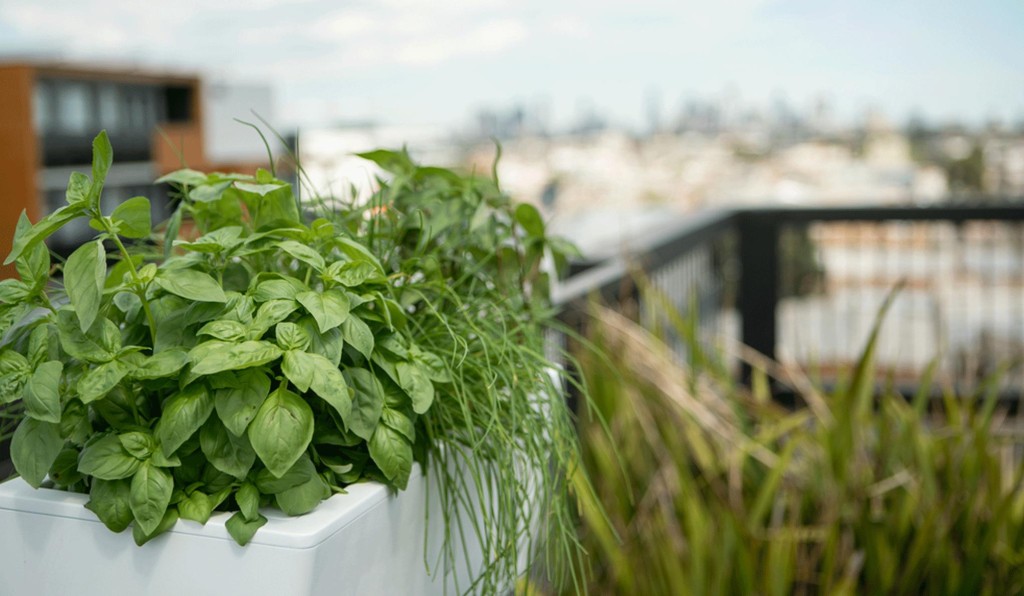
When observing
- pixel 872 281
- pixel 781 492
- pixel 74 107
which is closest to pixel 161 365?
pixel 781 492

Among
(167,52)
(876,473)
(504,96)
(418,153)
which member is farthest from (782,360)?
(167,52)

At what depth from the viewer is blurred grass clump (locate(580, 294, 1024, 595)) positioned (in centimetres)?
136

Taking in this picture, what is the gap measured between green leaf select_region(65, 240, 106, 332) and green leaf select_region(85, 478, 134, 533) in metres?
0.09

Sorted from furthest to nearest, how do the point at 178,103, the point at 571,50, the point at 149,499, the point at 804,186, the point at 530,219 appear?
1. the point at 178,103
2. the point at 571,50
3. the point at 804,186
4. the point at 530,219
5. the point at 149,499

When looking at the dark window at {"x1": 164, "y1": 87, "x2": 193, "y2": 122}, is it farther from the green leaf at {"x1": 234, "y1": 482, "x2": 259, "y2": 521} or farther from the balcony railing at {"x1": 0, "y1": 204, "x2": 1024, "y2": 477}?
the green leaf at {"x1": 234, "y1": 482, "x2": 259, "y2": 521}

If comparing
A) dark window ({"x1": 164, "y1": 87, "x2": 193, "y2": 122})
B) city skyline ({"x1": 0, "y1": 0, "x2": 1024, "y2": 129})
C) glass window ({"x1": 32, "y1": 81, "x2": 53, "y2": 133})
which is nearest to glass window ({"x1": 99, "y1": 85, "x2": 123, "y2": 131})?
city skyline ({"x1": 0, "y1": 0, "x2": 1024, "y2": 129})

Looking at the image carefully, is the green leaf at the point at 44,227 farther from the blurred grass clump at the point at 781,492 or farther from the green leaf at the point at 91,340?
the blurred grass clump at the point at 781,492

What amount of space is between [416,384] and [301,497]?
0.34 ft

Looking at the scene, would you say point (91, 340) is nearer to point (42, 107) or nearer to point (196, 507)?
point (196, 507)

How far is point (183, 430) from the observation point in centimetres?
55

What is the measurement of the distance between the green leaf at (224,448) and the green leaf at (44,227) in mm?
140

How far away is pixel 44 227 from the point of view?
0.55m

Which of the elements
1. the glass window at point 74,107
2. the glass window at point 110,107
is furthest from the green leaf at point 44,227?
the glass window at point 110,107

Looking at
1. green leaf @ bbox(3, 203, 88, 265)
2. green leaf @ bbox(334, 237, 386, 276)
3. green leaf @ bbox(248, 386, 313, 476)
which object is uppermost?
green leaf @ bbox(3, 203, 88, 265)
